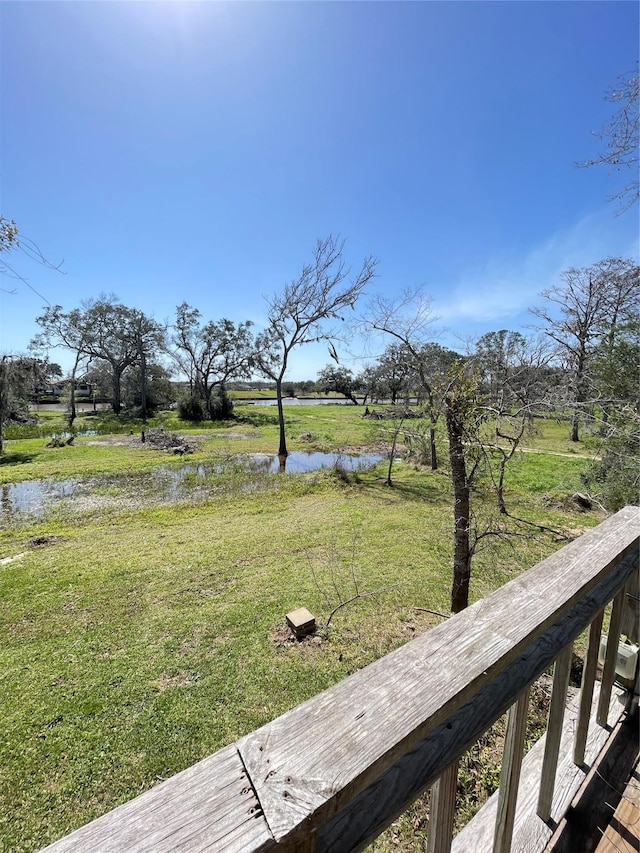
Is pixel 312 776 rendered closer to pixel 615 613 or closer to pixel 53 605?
pixel 615 613

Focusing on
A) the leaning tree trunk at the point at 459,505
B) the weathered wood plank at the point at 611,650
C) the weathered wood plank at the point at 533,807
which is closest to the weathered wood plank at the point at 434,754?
the weathered wood plank at the point at 611,650

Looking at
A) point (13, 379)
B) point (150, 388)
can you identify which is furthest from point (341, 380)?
point (13, 379)

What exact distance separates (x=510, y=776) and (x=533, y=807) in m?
0.54

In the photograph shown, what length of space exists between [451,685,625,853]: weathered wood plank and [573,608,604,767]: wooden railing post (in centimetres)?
6

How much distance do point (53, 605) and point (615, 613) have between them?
194 inches

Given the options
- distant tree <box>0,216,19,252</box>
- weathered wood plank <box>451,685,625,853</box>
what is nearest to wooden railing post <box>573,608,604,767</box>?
weathered wood plank <box>451,685,625,853</box>

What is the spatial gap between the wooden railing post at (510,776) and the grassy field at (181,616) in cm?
150

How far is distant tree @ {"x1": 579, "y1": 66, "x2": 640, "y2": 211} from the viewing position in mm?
3426

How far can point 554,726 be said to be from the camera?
3.28ft

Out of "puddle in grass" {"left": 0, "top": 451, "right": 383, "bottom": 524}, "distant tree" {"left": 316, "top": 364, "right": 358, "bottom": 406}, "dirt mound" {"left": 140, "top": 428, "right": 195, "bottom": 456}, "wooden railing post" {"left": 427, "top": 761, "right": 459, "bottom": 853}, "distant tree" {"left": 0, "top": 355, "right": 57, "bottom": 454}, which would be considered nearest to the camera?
"wooden railing post" {"left": 427, "top": 761, "right": 459, "bottom": 853}

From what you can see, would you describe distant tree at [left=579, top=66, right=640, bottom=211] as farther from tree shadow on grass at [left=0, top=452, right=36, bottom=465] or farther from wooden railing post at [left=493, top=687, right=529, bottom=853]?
tree shadow on grass at [left=0, top=452, right=36, bottom=465]

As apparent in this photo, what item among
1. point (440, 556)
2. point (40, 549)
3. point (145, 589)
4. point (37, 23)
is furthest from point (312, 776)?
point (40, 549)

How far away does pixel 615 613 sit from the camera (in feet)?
4.10

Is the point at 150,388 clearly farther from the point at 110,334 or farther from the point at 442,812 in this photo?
the point at 442,812
